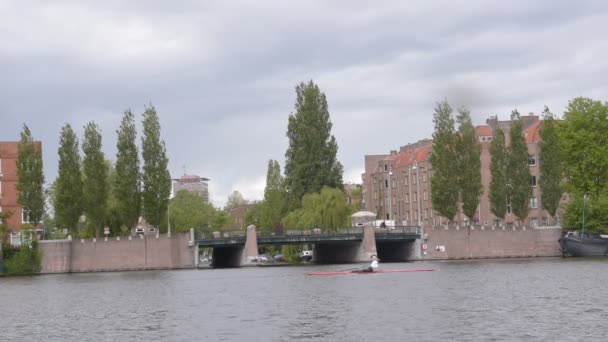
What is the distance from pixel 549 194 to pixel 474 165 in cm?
988

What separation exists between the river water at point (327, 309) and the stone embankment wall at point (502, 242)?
40090 mm

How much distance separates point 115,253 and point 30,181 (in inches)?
487

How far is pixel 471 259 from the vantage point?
130 meters

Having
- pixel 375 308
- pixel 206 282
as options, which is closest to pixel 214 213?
pixel 206 282

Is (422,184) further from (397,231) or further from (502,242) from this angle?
(397,231)

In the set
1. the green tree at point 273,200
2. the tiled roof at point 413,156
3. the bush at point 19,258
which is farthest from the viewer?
the tiled roof at point 413,156

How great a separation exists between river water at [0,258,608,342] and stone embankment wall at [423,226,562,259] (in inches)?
1578

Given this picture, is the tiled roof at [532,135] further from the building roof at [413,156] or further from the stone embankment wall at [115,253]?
the stone embankment wall at [115,253]

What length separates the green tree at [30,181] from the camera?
11738 centimetres

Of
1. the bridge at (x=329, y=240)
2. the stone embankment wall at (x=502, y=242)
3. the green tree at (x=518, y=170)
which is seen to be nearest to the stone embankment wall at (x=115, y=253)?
the bridge at (x=329, y=240)

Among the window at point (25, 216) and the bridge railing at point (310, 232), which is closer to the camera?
the window at point (25, 216)

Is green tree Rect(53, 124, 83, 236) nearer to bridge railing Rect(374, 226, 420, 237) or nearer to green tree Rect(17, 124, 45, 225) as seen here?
green tree Rect(17, 124, 45, 225)

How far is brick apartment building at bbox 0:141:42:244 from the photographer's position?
414 feet

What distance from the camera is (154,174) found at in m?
122
